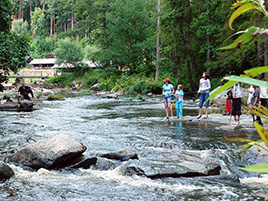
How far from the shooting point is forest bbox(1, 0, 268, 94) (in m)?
25.8

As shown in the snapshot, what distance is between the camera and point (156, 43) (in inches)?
1719

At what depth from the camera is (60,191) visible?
5.92 m

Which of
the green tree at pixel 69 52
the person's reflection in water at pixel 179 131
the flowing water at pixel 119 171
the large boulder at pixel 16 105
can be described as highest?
the green tree at pixel 69 52

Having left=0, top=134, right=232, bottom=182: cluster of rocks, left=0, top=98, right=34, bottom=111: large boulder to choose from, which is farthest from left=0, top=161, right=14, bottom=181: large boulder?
left=0, top=98, right=34, bottom=111: large boulder

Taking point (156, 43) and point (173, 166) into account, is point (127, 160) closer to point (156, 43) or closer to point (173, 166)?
point (173, 166)

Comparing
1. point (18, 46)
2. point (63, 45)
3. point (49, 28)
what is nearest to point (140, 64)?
point (63, 45)

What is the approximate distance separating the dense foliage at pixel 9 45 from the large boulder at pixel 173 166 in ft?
34.8

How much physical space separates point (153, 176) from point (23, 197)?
111 inches

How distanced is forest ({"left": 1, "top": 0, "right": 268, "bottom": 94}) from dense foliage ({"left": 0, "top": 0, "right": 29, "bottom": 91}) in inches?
8.8

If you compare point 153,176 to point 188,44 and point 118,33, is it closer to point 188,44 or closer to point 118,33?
point 188,44

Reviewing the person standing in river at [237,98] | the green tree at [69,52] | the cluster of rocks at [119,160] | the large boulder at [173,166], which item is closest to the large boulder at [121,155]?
the cluster of rocks at [119,160]

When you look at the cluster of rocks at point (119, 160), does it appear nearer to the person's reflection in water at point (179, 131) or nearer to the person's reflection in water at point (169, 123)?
the person's reflection in water at point (179, 131)

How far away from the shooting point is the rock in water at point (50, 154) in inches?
294

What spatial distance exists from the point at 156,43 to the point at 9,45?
30368 mm
